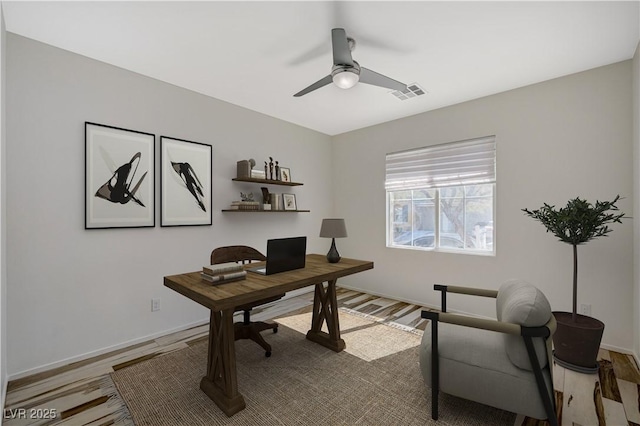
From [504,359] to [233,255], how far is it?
2278 mm

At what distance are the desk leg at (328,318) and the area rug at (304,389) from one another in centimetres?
7

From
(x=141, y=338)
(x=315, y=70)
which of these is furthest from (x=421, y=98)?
(x=141, y=338)

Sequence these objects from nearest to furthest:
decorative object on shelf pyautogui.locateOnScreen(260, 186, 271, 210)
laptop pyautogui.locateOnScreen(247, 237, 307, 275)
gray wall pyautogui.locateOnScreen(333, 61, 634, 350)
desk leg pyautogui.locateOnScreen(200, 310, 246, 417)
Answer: desk leg pyautogui.locateOnScreen(200, 310, 246, 417) < laptop pyautogui.locateOnScreen(247, 237, 307, 275) < gray wall pyautogui.locateOnScreen(333, 61, 634, 350) < decorative object on shelf pyautogui.locateOnScreen(260, 186, 271, 210)

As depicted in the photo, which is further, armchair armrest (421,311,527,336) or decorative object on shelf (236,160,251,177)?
decorative object on shelf (236,160,251,177)

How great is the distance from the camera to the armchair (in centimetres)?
152

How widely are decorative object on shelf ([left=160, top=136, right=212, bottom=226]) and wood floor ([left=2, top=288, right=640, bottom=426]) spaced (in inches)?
49.9

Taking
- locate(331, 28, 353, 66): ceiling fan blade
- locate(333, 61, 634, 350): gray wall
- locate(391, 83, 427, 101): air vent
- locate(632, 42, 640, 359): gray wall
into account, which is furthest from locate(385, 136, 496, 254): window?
locate(331, 28, 353, 66): ceiling fan blade

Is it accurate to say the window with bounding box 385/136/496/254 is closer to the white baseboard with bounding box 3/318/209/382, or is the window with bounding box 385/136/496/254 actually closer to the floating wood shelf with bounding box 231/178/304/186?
the floating wood shelf with bounding box 231/178/304/186

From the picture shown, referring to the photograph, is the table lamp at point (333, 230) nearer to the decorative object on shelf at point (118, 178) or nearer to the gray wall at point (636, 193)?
the decorative object on shelf at point (118, 178)

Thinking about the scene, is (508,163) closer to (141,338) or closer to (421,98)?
(421,98)

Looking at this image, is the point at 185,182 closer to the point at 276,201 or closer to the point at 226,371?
the point at 276,201

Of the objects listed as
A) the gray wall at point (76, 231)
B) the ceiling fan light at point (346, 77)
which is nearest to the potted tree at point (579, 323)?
the ceiling fan light at point (346, 77)

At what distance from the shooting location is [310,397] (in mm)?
1939

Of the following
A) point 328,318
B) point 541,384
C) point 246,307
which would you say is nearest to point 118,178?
point 246,307
